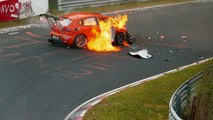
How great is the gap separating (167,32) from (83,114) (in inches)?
490

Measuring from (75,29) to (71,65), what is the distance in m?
2.72

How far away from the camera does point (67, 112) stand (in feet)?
46.3

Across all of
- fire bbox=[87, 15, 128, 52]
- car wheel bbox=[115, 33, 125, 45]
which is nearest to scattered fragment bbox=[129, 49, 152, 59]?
fire bbox=[87, 15, 128, 52]

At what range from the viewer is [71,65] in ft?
60.7

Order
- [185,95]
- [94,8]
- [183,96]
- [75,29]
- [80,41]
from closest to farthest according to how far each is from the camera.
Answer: [183,96]
[185,95]
[75,29]
[80,41]
[94,8]

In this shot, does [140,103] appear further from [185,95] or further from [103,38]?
[103,38]

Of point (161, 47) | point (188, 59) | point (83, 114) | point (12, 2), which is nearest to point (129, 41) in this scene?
point (161, 47)

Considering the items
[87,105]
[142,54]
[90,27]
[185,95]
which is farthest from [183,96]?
[90,27]

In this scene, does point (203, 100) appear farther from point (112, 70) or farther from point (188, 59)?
point (188, 59)

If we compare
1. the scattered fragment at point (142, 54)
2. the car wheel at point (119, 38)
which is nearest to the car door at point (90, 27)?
the car wheel at point (119, 38)

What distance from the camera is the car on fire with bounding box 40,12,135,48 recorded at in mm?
20703

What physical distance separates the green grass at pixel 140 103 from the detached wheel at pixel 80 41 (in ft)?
17.2

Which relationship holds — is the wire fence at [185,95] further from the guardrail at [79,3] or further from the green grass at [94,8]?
the guardrail at [79,3]

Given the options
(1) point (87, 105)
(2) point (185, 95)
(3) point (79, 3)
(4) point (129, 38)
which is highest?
(3) point (79, 3)
